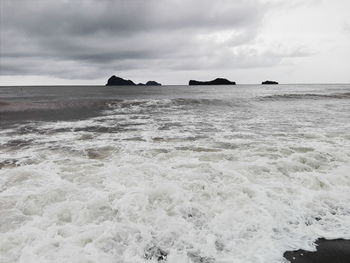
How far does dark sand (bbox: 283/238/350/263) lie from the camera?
488 centimetres

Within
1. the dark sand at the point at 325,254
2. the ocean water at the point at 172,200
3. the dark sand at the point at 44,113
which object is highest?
the dark sand at the point at 44,113

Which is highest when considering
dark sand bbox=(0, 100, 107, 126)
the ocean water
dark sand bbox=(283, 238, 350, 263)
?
dark sand bbox=(0, 100, 107, 126)

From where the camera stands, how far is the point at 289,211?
648cm

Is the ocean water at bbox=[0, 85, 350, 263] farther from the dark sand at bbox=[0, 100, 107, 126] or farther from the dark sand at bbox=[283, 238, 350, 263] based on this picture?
the dark sand at bbox=[0, 100, 107, 126]

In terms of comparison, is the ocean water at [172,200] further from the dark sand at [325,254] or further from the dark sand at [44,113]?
the dark sand at [44,113]

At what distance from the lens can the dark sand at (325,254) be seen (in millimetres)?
4875

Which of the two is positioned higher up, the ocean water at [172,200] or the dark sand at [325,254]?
the ocean water at [172,200]

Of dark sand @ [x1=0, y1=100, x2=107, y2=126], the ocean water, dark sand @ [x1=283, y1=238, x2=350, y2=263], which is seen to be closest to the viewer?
dark sand @ [x1=283, y1=238, x2=350, y2=263]

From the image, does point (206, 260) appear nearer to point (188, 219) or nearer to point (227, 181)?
point (188, 219)

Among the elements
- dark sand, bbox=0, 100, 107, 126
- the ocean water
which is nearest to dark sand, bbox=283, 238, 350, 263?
the ocean water

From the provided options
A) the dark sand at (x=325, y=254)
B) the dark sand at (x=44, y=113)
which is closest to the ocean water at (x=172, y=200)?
the dark sand at (x=325, y=254)

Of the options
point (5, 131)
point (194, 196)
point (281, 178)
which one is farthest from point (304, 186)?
point (5, 131)

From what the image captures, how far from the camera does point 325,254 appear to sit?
198 inches

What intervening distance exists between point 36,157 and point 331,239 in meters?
10.4
